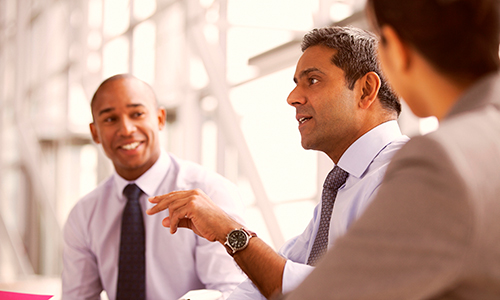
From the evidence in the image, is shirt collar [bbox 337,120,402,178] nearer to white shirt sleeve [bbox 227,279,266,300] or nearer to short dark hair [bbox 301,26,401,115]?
short dark hair [bbox 301,26,401,115]

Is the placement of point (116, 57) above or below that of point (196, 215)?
above

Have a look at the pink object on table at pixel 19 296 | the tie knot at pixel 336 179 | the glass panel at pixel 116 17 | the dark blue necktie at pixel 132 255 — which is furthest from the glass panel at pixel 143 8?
the pink object on table at pixel 19 296

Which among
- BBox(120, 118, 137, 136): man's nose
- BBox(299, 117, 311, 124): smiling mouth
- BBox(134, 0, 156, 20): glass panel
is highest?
BBox(134, 0, 156, 20): glass panel

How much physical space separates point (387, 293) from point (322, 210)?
1.06 meters

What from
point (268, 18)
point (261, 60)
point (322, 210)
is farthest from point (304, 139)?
point (261, 60)

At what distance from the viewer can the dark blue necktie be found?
7.02 feet

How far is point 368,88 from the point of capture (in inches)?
65.1

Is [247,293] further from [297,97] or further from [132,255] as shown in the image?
→ [132,255]

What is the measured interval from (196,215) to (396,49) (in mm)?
947

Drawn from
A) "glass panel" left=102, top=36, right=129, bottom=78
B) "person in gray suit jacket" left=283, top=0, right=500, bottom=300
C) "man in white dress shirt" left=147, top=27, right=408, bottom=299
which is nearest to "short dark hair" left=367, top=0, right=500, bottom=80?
"person in gray suit jacket" left=283, top=0, right=500, bottom=300

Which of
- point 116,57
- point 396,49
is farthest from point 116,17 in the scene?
point 396,49

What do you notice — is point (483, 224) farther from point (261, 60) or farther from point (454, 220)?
point (261, 60)

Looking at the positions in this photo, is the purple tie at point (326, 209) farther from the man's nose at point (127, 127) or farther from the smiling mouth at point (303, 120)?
the man's nose at point (127, 127)

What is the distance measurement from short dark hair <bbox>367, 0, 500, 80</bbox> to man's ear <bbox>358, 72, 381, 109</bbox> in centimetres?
100
